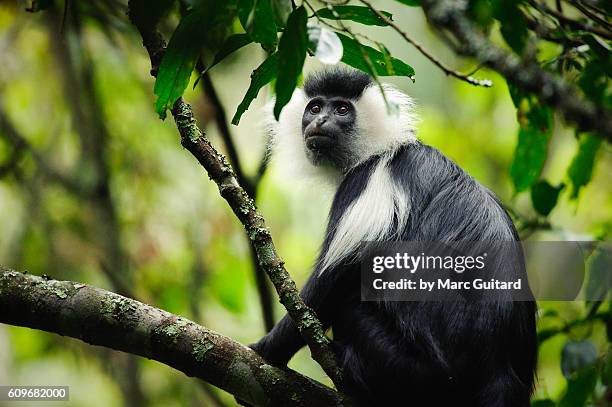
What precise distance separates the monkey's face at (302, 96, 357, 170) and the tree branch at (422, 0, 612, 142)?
2.95 m

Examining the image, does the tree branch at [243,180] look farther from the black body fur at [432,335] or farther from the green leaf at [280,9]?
the green leaf at [280,9]

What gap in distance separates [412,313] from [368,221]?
558 mm

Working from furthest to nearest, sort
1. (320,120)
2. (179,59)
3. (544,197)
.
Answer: (320,120) → (544,197) → (179,59)

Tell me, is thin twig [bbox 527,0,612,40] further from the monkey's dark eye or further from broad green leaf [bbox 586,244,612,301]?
the monkey's dark eye

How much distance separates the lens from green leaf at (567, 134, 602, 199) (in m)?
3.66

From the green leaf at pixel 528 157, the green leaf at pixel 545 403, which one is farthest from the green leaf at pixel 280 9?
the green leaf at pixel 545 403

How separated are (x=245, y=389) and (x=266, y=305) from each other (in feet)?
6.75

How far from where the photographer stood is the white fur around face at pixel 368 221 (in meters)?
3.95

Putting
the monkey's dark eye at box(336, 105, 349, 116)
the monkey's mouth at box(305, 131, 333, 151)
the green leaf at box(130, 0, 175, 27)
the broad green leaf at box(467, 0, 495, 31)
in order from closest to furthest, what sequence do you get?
1. the broad green leaf at box(467, 0, 495, 31)
2. the green leaf at box(130, 0, 175, 27)
3. the monkey's mouth at box(305, 131, 333, 151)
4. the monkey's dark eye at box(336, 105, 349, 116)

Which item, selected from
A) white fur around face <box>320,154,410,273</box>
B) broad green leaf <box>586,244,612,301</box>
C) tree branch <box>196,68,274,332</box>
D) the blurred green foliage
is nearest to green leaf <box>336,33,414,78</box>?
white fur around face <box>320,154,410,273</box>

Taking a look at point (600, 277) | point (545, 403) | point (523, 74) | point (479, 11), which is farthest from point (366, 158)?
point (523, 74)

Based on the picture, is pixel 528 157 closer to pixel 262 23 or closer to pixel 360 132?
pixel 360 132

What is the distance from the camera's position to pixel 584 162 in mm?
3730

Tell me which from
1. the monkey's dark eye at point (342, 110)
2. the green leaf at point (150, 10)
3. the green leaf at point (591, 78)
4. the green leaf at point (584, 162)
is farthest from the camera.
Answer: the monkey's dark eye at point (342, 110)
